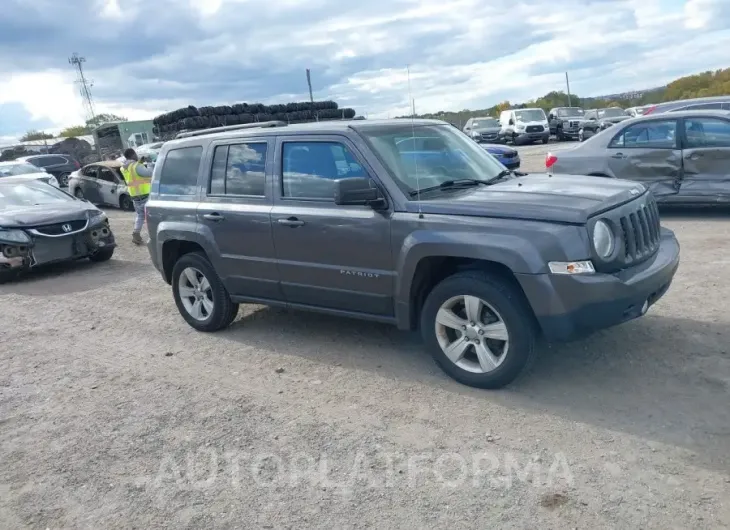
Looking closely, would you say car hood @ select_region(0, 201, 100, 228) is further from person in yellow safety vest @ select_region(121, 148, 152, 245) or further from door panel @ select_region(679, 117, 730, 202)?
door panel @ select_region(679, 117, 730, 202)

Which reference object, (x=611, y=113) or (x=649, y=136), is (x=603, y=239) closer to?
(x=649, y=136)

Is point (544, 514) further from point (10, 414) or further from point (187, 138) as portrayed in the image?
point (187, 138)

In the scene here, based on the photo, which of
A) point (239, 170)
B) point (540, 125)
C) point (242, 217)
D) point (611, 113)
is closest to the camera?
point (242, 217)

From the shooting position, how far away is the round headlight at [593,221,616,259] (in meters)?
4.08

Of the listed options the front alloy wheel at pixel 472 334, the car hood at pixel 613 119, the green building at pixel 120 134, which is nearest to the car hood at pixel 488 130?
the car hood at pixel 613 119

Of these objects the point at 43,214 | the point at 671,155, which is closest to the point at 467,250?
the point at 671,155

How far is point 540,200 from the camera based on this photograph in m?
4.29

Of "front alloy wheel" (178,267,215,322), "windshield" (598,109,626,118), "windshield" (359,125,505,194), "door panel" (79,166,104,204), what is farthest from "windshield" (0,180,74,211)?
"windshield" (598,109,626,118)

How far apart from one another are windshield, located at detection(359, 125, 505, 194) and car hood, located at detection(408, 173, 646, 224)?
24 cm

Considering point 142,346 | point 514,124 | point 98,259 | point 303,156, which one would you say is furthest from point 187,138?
point 514,124

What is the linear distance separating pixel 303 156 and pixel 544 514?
10.5 ft

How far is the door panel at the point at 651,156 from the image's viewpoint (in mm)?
9289

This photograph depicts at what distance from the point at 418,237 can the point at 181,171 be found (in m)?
2.78

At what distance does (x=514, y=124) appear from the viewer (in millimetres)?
31031
